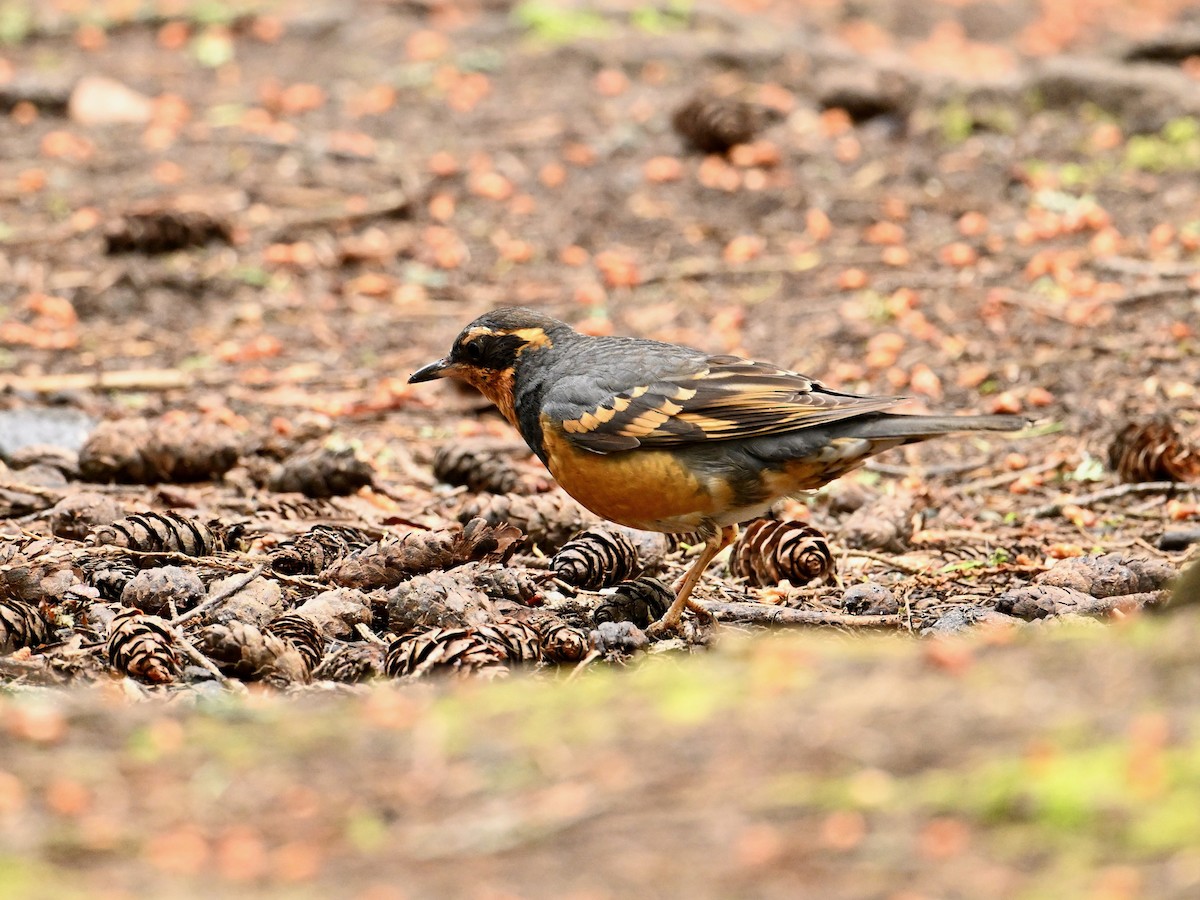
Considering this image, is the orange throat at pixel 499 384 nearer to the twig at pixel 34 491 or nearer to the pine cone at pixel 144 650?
the twig at pixel 34 491

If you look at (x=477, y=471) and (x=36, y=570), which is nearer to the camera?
(x=36, y=570)

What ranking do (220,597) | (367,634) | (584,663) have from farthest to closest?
(220,597), (367,634), (584,663)

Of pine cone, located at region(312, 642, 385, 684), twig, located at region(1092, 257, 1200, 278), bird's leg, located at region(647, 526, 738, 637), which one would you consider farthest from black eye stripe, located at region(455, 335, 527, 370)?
twig, located at region(1092, 257, 1200, 278)

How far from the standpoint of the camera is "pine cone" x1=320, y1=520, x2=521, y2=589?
18.0 ft

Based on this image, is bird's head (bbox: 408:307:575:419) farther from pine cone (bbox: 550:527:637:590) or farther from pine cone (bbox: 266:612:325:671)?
pine cone (bbox: 266:612:325:671)

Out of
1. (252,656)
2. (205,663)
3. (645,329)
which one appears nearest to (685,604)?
(252,656)

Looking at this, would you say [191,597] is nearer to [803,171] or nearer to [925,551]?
[925,551]

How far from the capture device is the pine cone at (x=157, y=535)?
5.70 m

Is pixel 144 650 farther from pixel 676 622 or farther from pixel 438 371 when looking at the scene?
pixel 438 371

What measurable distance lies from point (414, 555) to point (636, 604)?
841 mm

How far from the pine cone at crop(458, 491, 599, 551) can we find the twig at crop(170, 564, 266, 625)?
3.71 feet

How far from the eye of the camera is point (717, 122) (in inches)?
460

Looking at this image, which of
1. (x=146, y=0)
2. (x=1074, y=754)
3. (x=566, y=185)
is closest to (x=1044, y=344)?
(x=566, y=185)

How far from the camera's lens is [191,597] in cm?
524
